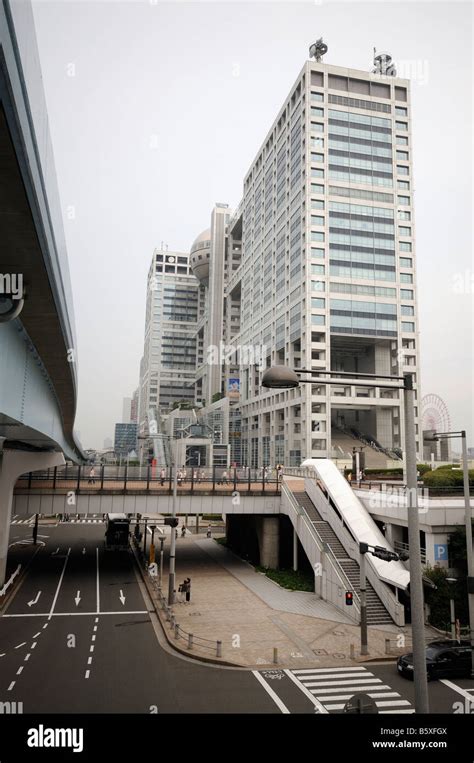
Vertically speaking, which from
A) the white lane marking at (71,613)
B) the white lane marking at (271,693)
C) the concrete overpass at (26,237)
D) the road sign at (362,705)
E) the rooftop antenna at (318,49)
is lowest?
the white lane marking at (71,613)

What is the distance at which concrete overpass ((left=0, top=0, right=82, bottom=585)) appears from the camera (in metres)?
4.62

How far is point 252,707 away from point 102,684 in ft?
15.5

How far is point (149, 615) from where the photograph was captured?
80.8 ft

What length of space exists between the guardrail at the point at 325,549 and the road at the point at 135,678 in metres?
7.26

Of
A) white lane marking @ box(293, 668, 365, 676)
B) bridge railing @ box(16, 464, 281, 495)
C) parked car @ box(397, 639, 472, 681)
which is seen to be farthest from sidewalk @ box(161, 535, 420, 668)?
bridge railing @ box(16, 464, 281, 495)

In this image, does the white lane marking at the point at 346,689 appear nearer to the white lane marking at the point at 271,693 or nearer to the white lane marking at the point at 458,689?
the white lane marking at the point at 271,693

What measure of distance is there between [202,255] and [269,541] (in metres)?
113

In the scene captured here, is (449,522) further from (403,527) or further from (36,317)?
(36,317)

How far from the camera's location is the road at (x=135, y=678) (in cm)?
1430

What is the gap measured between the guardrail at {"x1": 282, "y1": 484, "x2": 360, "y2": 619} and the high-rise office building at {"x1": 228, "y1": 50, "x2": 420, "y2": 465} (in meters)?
32.5

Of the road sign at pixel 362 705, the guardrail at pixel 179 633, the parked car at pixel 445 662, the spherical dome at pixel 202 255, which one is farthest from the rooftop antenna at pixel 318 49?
the road sign at pixel 362 705

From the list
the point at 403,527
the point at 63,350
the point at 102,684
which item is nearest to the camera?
the point at 63,350

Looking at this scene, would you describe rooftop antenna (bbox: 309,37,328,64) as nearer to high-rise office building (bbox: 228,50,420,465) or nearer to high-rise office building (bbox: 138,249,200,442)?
high-rise office building (bbox: 228,50,420,465)
